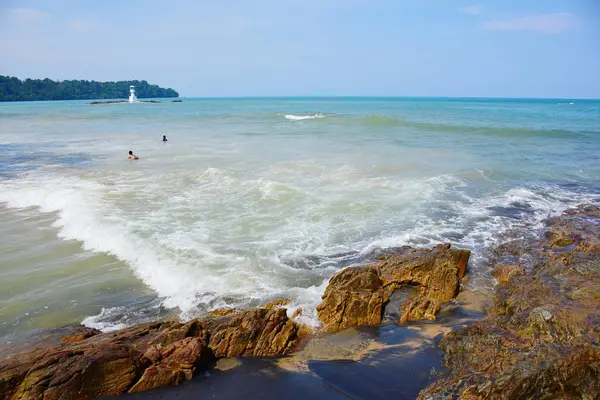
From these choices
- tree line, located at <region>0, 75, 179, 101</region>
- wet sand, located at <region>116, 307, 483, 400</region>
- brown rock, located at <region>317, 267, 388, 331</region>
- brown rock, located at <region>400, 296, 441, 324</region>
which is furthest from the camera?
tree line, located at <region>0, 75, 179, 101</region>

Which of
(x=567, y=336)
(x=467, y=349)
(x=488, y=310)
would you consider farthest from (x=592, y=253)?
(x=467, y=349)

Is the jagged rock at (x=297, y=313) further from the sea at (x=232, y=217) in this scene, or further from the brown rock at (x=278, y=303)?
the brown rock at (x=278, y=303)

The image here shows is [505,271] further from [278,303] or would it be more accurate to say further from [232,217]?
[232,217]

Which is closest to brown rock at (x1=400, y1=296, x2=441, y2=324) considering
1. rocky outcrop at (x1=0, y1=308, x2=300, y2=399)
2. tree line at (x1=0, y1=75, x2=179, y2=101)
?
rocky outcrop at (x1=0, y1=308, x2=300, y2=399)

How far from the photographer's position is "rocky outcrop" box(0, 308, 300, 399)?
494 centimetres

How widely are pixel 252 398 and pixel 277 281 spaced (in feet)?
12.4

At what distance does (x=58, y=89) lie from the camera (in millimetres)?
165500

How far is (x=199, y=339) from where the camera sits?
579 cm

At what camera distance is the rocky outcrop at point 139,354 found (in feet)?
16.2

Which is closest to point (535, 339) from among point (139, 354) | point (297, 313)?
point (297, 313)

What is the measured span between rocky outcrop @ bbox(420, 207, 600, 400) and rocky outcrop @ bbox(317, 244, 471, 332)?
0.97m

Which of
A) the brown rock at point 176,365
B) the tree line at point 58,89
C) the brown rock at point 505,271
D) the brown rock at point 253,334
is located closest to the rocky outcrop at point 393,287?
the brown rock at point 505,271

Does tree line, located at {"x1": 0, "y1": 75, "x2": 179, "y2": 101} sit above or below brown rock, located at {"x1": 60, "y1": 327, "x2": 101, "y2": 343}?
above

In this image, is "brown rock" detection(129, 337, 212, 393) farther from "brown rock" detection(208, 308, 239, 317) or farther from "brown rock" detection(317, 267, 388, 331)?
"brown rock" detection(317, 267, 388, 331)
